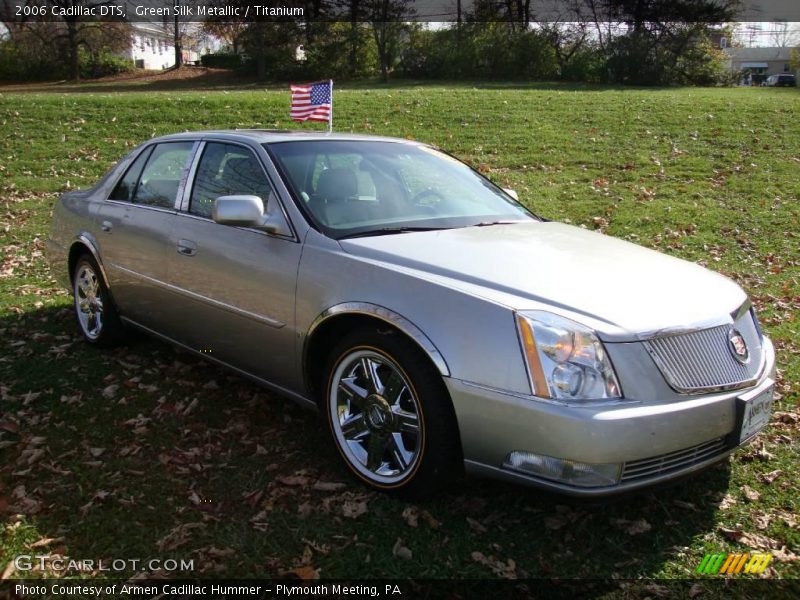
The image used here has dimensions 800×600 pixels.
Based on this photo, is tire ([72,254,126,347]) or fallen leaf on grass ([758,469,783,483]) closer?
fallen leaf on grass ([758,469,783,483])

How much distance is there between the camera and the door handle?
4.12 m

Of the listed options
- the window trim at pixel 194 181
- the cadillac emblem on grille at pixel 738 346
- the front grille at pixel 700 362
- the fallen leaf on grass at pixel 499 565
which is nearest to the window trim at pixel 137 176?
the window trim at pixel 194 181

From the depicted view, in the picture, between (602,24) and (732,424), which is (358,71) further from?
(732,424)

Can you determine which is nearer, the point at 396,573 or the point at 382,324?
the point at 396,573

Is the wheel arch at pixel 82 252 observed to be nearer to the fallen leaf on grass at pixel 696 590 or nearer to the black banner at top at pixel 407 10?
the fallen leaf on grass at pixel 696 590

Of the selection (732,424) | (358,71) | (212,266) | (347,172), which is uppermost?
(358,71)

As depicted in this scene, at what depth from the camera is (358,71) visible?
3177cm

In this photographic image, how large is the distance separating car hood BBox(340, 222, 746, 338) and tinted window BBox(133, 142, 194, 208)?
164 cm

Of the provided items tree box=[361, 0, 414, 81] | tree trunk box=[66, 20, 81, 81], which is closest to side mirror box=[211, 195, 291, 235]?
tree box=[361, 0, 414, 81]

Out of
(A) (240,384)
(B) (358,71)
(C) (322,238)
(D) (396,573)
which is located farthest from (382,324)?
(B) (358,71)

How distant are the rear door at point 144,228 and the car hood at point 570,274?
5.17 ft

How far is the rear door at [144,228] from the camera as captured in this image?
4.45 metres

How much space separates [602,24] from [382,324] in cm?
3197

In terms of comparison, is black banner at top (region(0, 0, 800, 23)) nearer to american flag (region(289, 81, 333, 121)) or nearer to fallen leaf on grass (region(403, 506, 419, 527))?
american flag (region(289, 81, 333, 121))
